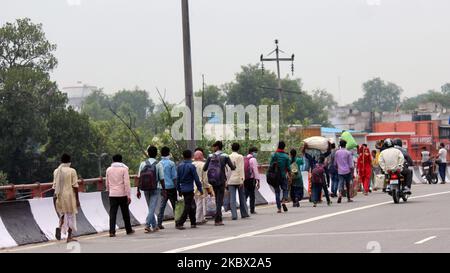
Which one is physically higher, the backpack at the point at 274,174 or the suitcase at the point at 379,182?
the backpack at the point at 274,174

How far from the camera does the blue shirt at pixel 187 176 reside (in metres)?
22.1

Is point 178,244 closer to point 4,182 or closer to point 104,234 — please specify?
point 104,234

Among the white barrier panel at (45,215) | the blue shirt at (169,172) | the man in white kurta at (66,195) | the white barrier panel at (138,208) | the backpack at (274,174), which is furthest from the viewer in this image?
the backpack at (274,174)

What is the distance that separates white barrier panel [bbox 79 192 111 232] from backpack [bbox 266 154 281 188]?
496 centimetres

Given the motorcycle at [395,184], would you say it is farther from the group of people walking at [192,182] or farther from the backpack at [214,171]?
the backpack at [214,171]

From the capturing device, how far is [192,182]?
22.2 meters

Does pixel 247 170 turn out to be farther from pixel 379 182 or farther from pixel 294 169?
pixel 379 182

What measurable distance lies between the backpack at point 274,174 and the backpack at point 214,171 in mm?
3226

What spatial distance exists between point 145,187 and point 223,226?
2.09 m

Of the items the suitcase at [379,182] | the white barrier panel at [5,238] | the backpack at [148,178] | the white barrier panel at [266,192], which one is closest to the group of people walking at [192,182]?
the backpack at [148,178]

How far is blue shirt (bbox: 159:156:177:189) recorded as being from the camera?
22.1m

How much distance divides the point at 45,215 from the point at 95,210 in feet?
5.95

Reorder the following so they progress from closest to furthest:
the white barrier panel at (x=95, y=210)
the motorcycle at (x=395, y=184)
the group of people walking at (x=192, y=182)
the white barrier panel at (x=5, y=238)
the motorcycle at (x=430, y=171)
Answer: the white barrier panel at (x=5, y=238), the group of people walking at (x=192, y=182), the white barrier panel at (x=95, y=210), the motorcycle at (x=395, y=184), the motorcycle at (x=430, y=171)

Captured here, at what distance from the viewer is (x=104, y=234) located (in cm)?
2205
